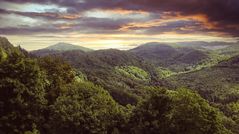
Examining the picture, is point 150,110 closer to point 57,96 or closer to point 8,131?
point 57,96

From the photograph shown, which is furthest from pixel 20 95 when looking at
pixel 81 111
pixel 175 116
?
pixel 175 116

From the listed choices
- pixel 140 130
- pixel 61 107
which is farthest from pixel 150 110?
pixel 61 107

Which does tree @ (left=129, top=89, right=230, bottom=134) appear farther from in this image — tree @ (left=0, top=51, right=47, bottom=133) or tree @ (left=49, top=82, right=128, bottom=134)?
tree @ (left=0, top=51, right=47, bottom=133)

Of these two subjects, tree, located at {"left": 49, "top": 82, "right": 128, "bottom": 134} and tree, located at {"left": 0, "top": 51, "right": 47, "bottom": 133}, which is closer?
tree, located at {"left": 0, "top": 51, "right": 47, "bottom": 133}

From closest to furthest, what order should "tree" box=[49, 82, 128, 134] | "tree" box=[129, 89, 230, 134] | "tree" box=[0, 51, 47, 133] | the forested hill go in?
"tree" box=[0, 51, 47, 133] < the forested hill < "tree" box=[129, 89, 230, 134] < "tree" box=[49, 82, 128, 134]

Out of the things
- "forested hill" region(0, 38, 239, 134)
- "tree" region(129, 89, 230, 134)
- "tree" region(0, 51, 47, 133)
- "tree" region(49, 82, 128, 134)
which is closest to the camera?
"tree" region(0, 51, 47, 133)

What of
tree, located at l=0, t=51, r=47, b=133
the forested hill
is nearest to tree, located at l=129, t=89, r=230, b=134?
the forested hill

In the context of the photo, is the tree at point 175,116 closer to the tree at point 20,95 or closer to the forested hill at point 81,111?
the forested hill at point 81,111

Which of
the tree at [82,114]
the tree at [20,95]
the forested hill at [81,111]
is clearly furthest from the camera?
the tree at [82,114]

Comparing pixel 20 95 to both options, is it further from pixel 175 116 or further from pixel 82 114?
pixel 175 116

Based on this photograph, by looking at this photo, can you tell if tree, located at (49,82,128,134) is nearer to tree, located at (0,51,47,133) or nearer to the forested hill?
the forested hill

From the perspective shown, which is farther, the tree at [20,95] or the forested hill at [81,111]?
the forested hill at [81,111]

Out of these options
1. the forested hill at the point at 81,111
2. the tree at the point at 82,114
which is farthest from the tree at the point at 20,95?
the tree at the point at 82,114

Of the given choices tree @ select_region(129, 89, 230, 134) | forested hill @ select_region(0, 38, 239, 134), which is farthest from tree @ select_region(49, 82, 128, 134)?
tree @ select_region(129, 89, 230, 134)
